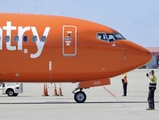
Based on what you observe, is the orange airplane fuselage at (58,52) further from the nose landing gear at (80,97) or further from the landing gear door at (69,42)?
the nose landing gear at (80,97)

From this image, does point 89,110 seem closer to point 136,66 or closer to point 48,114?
point 48,114

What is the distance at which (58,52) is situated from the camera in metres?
29.3

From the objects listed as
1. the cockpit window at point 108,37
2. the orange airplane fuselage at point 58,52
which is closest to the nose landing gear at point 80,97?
the orange airplane fuselage at point 58,52

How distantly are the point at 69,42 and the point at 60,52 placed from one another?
2.33 ft

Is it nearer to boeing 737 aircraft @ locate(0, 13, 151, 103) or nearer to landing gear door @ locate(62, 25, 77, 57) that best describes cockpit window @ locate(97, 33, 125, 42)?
boeing 737 aircraft @ locate(0, 13, 151, 103)

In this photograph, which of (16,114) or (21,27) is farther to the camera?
(21,27)

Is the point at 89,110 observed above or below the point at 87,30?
below

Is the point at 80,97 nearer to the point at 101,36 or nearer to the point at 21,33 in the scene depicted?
the point at 101,36

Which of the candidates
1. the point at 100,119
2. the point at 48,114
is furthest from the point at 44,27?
the point at 100,119

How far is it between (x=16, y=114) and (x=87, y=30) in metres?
8.43

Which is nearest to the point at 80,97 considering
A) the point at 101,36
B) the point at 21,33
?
the point at 101,36

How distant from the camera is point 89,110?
24.8 metres

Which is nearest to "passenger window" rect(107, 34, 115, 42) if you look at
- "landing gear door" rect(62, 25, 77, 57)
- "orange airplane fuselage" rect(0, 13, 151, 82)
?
"orange airplane fuselage" rect(0, 13, 151, 82)

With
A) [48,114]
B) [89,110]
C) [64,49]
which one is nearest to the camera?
[48,114]
